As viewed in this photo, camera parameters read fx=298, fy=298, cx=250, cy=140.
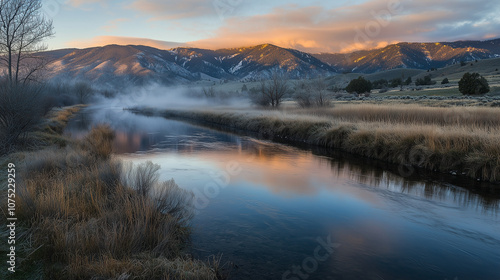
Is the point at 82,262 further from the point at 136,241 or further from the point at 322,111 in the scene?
the point at 322,111

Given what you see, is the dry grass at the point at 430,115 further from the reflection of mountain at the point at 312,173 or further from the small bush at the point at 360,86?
the small bush at the point at 360,86

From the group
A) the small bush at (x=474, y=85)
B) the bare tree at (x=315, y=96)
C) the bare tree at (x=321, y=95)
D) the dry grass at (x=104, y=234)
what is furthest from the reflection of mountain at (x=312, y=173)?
the small bush at (x=474, y=85)

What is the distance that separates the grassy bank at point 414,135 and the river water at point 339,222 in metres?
1.23

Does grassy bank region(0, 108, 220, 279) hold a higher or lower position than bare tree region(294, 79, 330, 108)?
lower

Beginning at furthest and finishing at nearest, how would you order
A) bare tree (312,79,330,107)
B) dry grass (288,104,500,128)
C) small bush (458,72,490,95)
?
small bush (458,72,490,95) < bare tree (312,79,330,107) < dry grass (288,104,500,128)

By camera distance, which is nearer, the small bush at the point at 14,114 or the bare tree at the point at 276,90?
the small bush at the point at 14,114

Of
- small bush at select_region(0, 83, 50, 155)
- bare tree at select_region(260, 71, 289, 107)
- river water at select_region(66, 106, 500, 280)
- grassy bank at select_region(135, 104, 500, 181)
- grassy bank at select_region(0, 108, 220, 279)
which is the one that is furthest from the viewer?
bare tree at select_region(260, 71, 289, 107)

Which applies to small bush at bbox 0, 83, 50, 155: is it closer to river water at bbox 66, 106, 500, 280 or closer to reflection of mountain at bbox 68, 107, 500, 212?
reflection of mountain at bbox 68, 107, 500, 212

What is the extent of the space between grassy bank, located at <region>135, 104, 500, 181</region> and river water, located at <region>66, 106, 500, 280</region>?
1225mm

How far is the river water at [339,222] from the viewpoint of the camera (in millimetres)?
5484

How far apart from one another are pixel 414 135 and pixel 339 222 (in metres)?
8.43

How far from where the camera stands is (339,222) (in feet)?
24.7

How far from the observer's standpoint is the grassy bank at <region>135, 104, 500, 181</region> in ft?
36.7

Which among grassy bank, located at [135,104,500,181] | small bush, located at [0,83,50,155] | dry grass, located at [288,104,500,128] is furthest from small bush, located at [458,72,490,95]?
small bush, located at [0,83,50,155]
